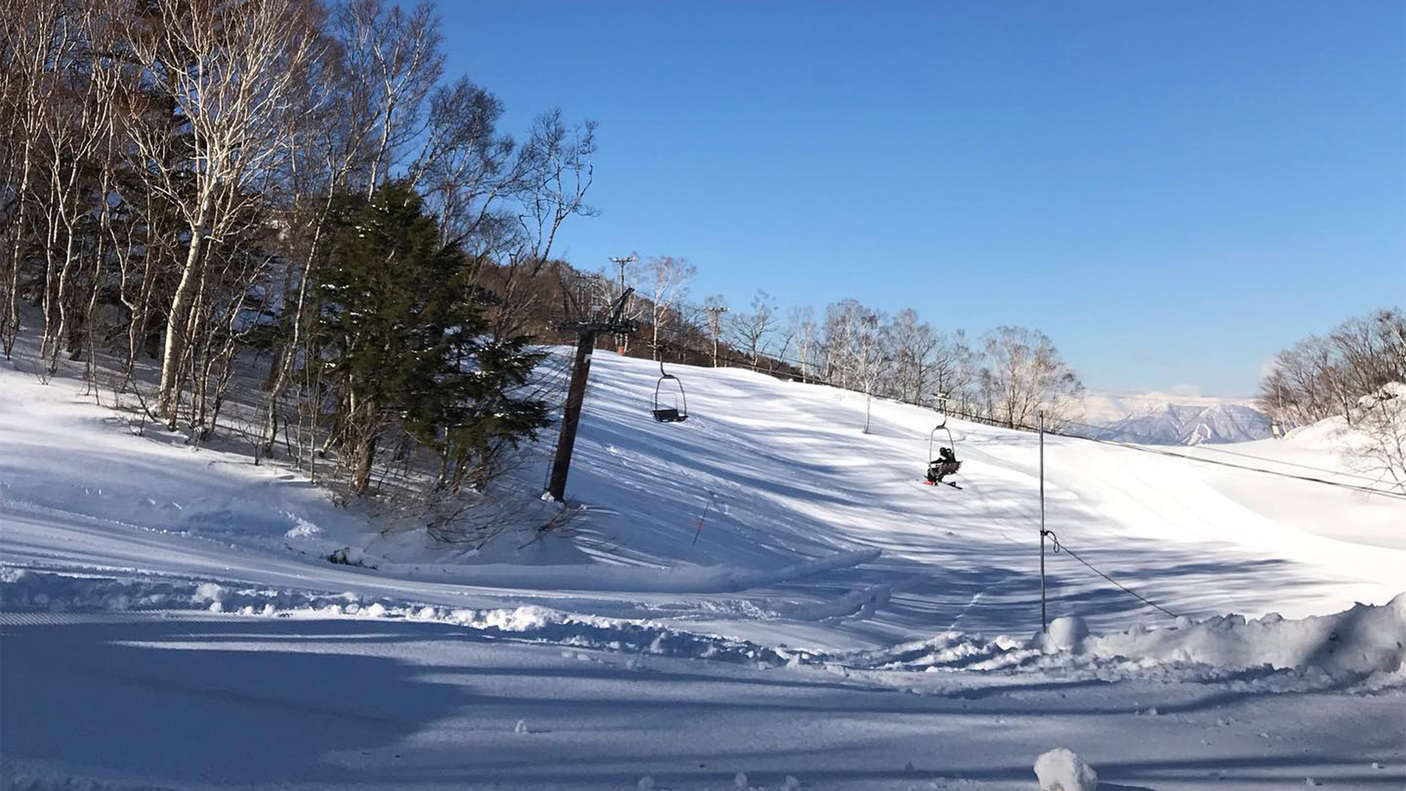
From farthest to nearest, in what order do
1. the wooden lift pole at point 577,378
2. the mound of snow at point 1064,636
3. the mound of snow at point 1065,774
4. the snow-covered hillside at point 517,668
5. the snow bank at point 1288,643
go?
the wooden lift pole at point 577,378, the mound of snow at point 1064,636, the snow bank at point 1288,643, the snow-covered hillside at point 517,668, the mound of snow at point 1065,774

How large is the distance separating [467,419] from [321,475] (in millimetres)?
3230

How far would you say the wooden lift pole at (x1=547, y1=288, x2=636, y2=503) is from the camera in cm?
1948

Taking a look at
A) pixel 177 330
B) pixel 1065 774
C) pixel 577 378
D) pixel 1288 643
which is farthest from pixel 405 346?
pixel 1065 774

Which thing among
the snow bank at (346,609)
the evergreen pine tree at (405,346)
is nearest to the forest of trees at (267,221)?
the evergreen pine tree at (405,346)

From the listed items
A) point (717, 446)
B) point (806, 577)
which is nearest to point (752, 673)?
point (806, 577)

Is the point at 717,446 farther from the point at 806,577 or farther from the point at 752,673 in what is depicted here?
the point at 752,673

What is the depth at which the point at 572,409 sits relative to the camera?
65.5 feet

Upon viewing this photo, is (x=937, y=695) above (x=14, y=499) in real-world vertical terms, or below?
above

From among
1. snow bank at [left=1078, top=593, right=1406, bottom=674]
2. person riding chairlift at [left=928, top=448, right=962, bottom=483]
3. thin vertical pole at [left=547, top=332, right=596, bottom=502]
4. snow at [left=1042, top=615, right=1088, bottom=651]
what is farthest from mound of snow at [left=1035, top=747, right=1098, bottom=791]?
person riding chairlift at [left=928, top=448, right=962, bottom=483]

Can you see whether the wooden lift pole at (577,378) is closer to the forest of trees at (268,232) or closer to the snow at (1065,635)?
the forest of trees at (268,232)

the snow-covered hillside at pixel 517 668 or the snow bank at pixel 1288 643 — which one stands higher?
the snow bank at pixel 1288 643

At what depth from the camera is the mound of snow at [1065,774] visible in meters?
4.78

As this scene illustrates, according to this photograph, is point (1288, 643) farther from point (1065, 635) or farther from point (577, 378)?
point (577, 378)

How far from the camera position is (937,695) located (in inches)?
279
